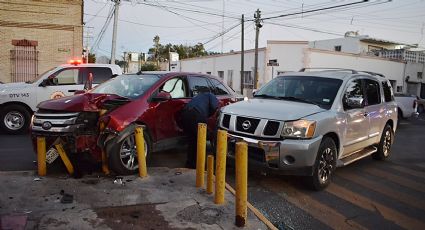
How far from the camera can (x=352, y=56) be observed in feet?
103

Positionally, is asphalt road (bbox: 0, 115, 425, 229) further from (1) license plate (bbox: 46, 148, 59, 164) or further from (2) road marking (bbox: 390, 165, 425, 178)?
(1) license plate (bbox: 46, 148, 59, 164)

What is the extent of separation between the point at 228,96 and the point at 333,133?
289cm

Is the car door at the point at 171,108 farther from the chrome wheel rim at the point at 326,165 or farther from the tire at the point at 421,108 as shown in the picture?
the tire at the point at 421,108

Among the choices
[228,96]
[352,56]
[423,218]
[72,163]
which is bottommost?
[423,218]

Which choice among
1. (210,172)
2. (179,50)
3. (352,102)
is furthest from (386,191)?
(179,50)

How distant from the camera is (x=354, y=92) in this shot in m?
7.10

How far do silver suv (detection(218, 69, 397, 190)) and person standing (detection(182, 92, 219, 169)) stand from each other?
0.36 metres

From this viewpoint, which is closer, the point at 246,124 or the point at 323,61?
the point at 246,124

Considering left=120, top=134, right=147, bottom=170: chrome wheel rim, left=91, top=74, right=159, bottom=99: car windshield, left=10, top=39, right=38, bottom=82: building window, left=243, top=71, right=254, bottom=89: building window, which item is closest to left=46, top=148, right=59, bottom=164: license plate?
left=120, top=134, right=147, bottom=170: chrome wheel rim

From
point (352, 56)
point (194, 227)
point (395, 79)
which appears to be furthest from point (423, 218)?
point (395, 79)

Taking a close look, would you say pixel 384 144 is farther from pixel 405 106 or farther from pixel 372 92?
pixel 405 106

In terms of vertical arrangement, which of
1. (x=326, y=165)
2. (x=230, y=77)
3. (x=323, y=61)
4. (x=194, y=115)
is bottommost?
(x=326, y=165)

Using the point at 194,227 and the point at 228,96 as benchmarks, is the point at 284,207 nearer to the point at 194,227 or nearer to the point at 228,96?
the point at 194,227

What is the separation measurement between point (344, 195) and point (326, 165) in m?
0.50
